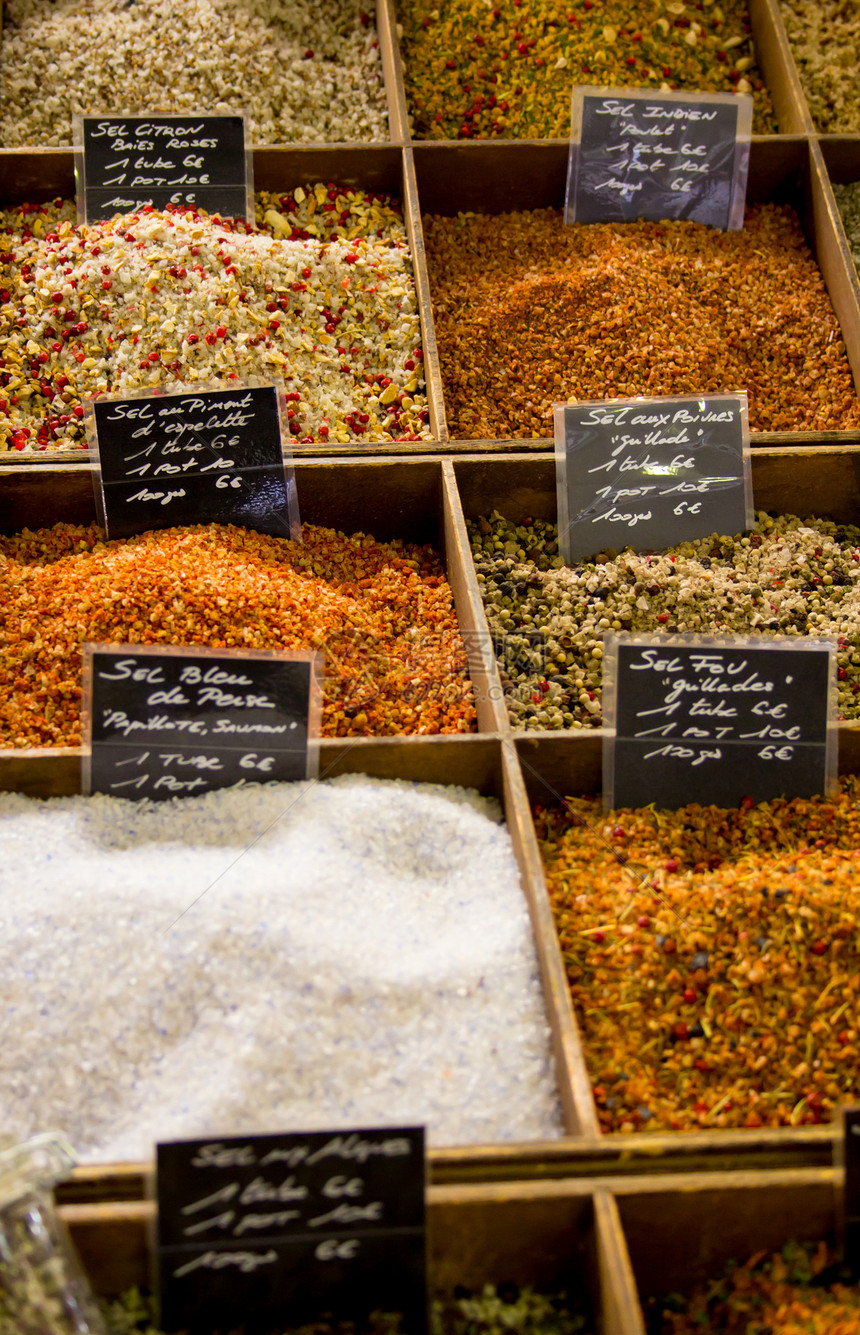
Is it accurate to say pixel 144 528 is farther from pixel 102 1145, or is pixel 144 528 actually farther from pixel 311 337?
pixel 102 1145

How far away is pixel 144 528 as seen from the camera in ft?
6.06

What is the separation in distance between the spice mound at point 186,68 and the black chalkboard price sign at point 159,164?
0.25 m

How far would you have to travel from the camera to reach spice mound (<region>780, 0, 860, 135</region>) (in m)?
2.59

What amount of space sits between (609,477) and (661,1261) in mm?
1267

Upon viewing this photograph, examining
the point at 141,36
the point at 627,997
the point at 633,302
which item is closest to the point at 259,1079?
the point at 627,997

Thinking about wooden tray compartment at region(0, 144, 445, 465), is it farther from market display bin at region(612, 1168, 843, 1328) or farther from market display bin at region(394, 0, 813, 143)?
market display bin at region(612, 1168, 843, 1328)

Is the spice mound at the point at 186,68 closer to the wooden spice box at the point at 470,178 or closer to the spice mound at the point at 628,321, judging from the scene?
the wooden spice box at the point at 470,178

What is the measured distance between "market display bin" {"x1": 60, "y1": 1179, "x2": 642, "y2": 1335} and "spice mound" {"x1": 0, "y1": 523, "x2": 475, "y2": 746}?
695 millimetres

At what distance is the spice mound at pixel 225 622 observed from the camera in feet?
5.14

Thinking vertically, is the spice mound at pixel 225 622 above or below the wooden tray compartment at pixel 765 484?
below

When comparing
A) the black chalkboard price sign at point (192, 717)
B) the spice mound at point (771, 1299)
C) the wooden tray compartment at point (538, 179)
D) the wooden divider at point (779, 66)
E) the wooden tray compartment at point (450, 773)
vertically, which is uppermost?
the wooden divider at point (779, 66)

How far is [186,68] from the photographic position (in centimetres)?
252

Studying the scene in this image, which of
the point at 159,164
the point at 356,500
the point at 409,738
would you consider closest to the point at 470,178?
the point at 159,164

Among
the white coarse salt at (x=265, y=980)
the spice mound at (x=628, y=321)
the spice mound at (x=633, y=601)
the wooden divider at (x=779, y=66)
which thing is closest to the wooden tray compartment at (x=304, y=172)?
the spice mound at (x=628, y=321)
